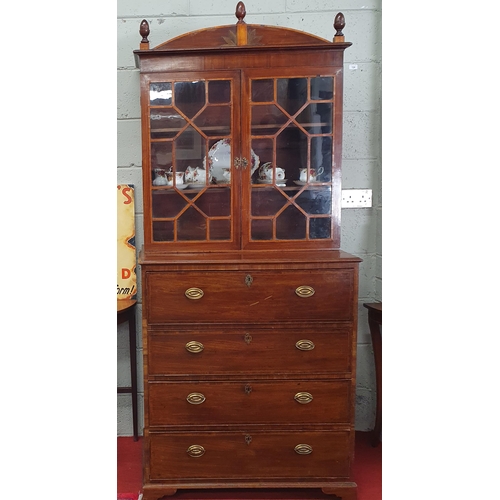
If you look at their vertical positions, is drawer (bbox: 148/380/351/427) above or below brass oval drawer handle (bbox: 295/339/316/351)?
below

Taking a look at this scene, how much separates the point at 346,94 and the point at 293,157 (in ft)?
2.02

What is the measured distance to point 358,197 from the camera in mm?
2250

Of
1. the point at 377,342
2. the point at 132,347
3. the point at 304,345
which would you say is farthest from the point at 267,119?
the point at 132,347

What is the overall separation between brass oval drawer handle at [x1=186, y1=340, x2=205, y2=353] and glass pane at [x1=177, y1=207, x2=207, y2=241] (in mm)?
464

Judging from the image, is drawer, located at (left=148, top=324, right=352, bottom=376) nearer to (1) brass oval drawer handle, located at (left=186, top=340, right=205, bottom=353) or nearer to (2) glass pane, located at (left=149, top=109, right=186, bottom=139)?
(1) brass oval drawer handle, located at (left=186, top=340, right=205, bottom=353)

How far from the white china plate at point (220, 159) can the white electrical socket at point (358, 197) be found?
0.62 meters

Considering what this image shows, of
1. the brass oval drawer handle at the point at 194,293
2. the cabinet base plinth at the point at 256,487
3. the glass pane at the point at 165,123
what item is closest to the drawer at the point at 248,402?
the cabinet base plinth at the point at 256,487

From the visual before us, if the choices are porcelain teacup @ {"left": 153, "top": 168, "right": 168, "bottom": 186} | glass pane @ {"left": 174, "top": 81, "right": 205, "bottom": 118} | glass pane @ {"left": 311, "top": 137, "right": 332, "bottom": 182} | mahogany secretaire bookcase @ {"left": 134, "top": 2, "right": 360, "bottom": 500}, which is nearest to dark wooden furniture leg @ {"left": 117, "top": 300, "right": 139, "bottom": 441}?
mahogany secretaire bookcase @ {"left": 134, "top": 2, "right": 360, "bottom": 500}

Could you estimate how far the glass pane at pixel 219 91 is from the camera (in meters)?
1.83

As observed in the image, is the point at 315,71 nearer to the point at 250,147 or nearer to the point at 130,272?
the point at 250,147

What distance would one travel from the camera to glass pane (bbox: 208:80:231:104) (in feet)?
5.99
